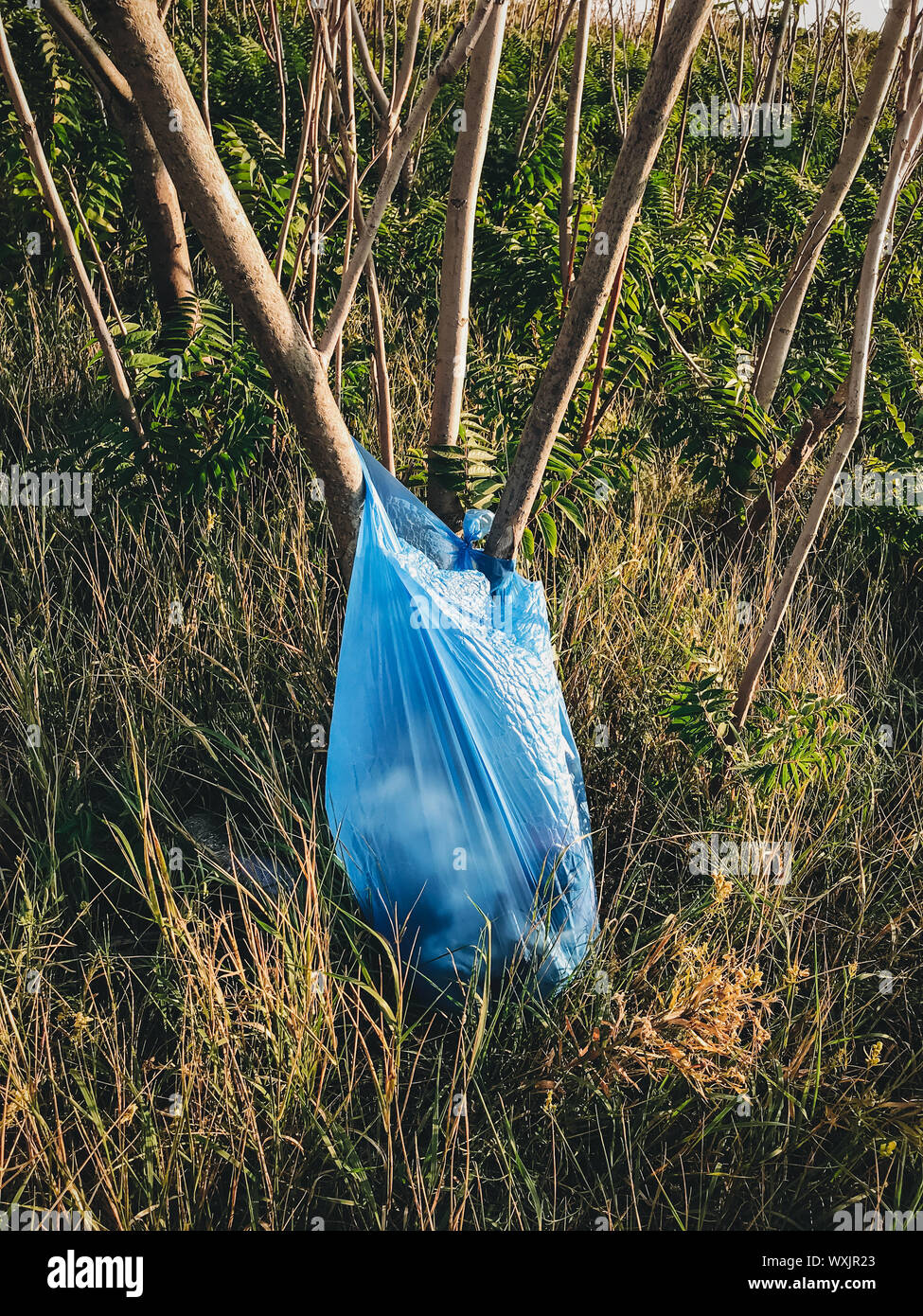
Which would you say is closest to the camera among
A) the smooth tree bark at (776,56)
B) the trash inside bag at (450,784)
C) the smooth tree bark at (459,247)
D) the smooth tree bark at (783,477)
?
the trash inside bag at (450,784)

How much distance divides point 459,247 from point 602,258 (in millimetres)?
484

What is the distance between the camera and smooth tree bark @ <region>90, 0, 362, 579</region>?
1.28m

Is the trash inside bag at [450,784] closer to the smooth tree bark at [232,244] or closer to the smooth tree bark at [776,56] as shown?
the smooth tree bark at [232,244]

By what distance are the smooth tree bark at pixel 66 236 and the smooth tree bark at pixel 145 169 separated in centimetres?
16

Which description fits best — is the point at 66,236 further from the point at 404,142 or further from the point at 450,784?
the point at 450,784

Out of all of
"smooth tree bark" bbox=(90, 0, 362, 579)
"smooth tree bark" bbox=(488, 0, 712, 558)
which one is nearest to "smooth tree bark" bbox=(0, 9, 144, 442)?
"smooth tree bark" bbox=(90, 0, 362, 579)

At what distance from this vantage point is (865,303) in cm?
152

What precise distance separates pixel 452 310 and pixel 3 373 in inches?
66.6

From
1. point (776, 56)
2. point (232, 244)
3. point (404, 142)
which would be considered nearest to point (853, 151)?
point (404, 142)

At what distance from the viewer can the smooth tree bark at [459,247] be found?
5.41ft

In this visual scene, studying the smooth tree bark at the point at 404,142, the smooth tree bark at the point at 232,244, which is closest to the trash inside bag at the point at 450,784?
the smooth tree bark at the point at 232,244

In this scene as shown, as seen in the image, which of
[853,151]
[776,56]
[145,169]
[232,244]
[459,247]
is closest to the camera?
[232,244]

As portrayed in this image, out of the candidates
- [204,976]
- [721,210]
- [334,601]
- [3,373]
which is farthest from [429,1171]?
[721,210]

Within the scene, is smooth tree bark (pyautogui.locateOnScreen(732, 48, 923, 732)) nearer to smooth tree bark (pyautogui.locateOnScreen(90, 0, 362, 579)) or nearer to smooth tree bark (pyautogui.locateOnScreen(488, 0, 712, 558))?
smooth tree bark (pyautogui.locateOnScreen(488, 0, 712, 558))
